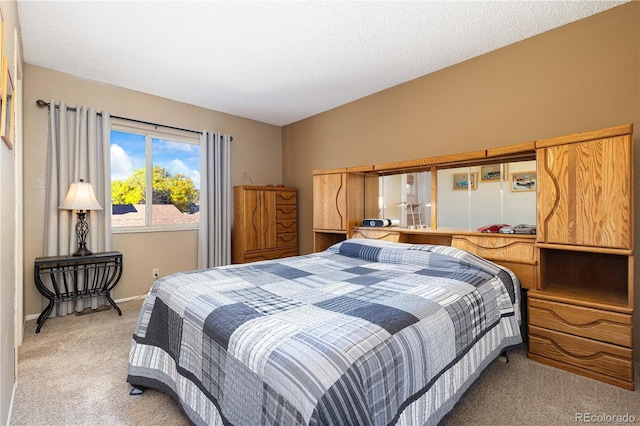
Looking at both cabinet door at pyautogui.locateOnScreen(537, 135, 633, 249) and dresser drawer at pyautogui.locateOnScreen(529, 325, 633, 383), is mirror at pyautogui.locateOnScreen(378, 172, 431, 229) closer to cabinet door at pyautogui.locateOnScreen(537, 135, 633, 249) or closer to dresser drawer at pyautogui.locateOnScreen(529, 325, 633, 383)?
cabinet door at pyautogui.locateOnScreen(537, 135, 633, 249)

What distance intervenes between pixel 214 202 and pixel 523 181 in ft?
11.5

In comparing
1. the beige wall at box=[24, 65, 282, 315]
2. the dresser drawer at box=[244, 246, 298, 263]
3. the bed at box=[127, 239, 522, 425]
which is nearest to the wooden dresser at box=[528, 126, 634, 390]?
the bed at box=[127, 239, 522, 425]

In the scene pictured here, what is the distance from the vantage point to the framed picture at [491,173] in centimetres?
264

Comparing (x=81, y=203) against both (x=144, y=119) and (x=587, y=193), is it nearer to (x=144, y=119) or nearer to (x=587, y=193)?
(x=144, y=119)

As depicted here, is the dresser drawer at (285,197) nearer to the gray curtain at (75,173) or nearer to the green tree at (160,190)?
the green tree at (160,190)

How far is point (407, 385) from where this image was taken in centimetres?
115

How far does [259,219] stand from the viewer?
4289 mm

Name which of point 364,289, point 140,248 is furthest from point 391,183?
point 140,248

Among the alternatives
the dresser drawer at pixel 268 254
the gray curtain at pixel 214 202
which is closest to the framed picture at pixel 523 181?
the dresser drawer at pixel 268 254

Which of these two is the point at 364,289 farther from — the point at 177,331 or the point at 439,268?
the point at 177,331

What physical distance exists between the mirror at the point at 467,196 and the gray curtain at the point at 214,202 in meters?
2.21

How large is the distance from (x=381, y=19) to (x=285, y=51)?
0.89 m

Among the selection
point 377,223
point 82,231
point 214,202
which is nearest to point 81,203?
point 82,231

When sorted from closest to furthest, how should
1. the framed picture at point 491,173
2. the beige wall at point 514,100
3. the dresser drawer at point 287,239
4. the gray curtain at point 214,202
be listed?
the beige wall at point 514,100 → the framed picture at point 491,173 → the gray curtain at point 214,202 → the dresser drawer at point 287,239
